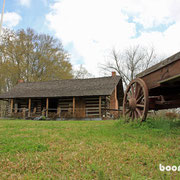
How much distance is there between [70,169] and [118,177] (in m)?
0.55

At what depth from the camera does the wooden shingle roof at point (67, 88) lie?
1920 cm

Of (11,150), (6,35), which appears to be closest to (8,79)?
(6,35)

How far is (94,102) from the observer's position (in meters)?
20.0

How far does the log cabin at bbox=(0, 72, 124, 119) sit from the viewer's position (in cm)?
1864

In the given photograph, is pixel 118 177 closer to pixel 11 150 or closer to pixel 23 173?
pixel 23 173

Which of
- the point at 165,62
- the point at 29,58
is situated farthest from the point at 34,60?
the point at 165,62

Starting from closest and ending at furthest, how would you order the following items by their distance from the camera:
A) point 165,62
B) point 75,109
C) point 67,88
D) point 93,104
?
point 165,62, point 93,104, point 75,109, point 67,88

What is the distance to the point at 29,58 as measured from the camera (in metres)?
32.2

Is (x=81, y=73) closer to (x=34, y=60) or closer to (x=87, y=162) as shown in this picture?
(x=34, y=60)

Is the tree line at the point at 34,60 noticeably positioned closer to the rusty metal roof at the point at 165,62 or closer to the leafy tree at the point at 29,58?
the leafy tree at the point at 29,58

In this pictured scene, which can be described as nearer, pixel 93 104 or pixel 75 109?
pixel 93 104

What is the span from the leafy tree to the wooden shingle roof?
7541 mm

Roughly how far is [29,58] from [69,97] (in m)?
15.6

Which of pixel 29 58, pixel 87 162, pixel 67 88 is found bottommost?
pixel 87 162
